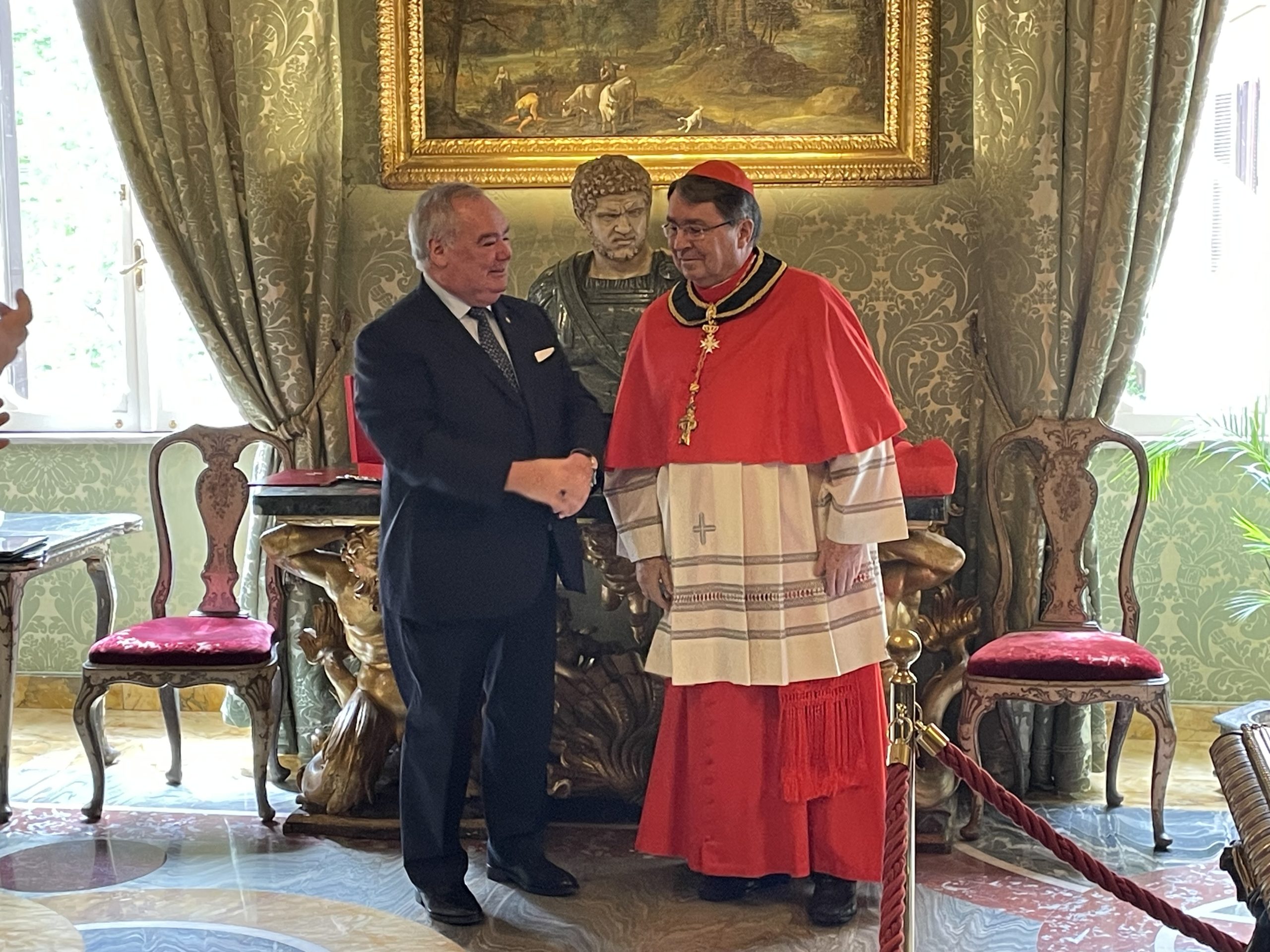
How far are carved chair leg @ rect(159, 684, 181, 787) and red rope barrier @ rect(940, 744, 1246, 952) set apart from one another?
297 centimetres

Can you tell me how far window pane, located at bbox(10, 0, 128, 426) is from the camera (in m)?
5.33

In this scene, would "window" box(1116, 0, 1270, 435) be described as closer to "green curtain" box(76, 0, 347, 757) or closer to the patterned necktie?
the patterned necktie

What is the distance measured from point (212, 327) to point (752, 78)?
197cm

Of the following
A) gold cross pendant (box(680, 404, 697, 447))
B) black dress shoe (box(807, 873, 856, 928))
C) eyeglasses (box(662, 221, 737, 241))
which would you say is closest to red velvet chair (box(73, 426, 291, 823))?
gold cross pendant (box(680, 404, 697, 447))

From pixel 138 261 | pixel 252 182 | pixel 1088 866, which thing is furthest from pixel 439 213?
pixel 138 261

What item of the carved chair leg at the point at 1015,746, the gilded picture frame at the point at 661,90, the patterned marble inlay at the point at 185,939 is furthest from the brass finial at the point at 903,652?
the gilded picture frame at the point at 661,90

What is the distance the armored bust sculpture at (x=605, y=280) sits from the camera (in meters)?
4.05

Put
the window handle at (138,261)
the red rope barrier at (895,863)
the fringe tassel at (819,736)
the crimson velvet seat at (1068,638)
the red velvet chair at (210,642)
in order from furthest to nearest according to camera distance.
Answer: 1. the window handle at (138,261)
2. the red velvet chair at (210,642)
3. the crimson velvet seat at (1068,638)
4. the fringe tassel at (819,736)
5. the red rope barrier at (895,863)

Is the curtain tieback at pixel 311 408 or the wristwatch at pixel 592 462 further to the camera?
the curtain tieback at pixel 311 408

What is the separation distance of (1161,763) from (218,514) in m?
2.95

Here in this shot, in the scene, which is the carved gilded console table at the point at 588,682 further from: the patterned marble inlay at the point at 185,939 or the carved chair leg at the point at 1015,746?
the patterned marble inlay at the point at 185,939

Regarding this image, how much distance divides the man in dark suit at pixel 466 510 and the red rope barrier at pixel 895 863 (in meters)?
1.22

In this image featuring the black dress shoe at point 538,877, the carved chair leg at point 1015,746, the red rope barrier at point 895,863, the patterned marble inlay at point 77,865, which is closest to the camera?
the red rope barrier at point 895,863

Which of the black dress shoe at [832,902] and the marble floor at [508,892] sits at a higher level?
the black dress shoe at [832,902]
